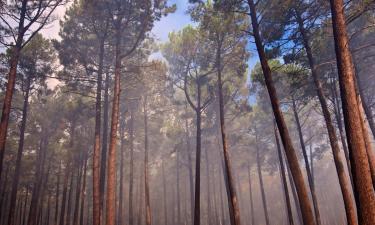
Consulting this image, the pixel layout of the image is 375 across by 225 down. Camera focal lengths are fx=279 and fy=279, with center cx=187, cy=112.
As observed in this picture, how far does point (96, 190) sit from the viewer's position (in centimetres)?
1380

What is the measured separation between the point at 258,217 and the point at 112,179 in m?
43.6

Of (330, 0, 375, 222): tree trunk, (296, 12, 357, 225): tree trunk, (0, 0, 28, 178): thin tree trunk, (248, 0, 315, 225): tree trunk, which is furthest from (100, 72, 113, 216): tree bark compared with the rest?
(330, 0, 375, 222): tree trunk

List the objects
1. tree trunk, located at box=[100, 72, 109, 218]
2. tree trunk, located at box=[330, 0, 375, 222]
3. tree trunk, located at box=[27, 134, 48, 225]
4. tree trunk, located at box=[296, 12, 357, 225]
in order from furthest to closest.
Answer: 1. tree trunk, located at box=[27, 134, 48, 225]
2. tree trunk, located at box=[100, 72, 109, 218]
3. tree trunk, located at box=[296, 12, 357, 225]
4. tree trunk, located at box=[330, 0, 375, 222]

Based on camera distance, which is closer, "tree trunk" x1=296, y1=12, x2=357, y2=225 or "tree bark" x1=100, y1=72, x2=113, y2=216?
"tree trunk" x1=296, y1=12, x2=357, y2=225

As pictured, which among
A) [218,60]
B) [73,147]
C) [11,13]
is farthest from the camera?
[73,147]

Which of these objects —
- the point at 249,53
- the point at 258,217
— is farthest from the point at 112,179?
the point at 258,217

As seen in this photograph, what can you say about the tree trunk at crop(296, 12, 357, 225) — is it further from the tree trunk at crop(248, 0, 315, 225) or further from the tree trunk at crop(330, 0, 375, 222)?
the tree trunk at crop(330, 0, 375, 222)

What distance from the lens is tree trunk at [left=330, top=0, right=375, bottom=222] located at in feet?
19.6

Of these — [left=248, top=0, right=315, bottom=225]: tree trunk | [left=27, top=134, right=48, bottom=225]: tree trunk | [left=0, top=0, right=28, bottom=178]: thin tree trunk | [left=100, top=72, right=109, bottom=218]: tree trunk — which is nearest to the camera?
[left=248, top=0, right=315, bottom=225]: tree trunk

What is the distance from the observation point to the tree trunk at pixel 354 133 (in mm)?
5969

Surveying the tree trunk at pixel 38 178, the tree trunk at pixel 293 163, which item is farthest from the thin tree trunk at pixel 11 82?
the tree trunk at pixel 293 163

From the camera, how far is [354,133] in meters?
6.55

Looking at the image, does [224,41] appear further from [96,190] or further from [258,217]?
[258,217]

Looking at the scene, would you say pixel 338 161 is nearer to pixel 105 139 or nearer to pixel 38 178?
pixel 105 139
